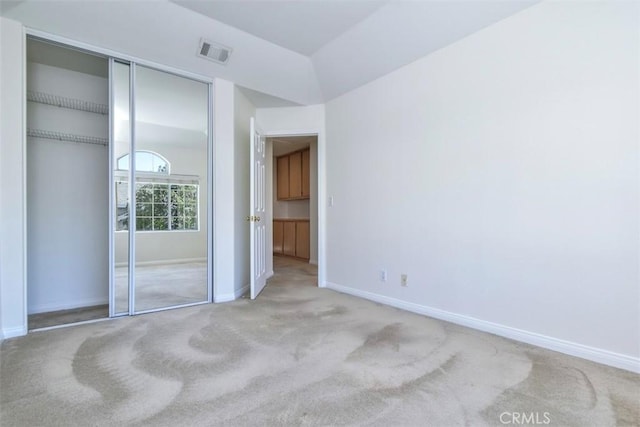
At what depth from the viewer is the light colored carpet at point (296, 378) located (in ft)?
4.92

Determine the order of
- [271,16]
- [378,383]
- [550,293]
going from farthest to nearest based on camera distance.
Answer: [271,16], [550,293], [378,383]

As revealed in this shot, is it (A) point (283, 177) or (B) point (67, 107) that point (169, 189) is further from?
(A) point (283, 177)

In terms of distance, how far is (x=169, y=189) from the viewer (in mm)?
3357

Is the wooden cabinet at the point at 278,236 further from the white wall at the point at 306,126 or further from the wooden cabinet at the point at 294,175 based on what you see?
the white wall at the point at 306,126

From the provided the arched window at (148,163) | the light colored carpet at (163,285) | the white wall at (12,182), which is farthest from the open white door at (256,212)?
the white wall at (12,182)

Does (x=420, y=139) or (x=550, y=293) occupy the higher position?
(x=420, y=139)

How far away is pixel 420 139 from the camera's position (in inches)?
123

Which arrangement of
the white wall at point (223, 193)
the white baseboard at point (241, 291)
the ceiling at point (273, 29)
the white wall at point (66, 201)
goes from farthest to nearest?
the white baseboard at point (241, 291) → the white wall at point (223, 193) → the white wall at point (66, 201) → the ceiling at point (273, 29)

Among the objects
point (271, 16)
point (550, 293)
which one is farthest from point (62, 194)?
point (550, 293)

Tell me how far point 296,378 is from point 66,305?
9.24 ft

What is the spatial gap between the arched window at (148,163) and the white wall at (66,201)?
23.2 inches

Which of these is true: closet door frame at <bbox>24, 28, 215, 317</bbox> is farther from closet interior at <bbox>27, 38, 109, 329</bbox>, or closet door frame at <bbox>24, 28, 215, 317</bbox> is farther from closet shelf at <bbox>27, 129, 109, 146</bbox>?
closet shelf at <bbox>27, 129, 109, 146</bbox>

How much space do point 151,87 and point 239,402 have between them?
9.93ft

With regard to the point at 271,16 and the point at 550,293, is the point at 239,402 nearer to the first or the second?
the point at 550,293
